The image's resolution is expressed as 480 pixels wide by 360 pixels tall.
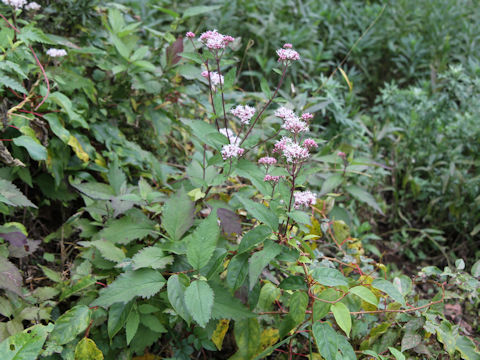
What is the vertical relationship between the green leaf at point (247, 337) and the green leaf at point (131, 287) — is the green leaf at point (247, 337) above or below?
below

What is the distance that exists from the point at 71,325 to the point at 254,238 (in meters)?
0.63

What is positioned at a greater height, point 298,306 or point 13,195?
point 13,195

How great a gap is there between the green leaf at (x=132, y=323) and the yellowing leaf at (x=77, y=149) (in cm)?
73

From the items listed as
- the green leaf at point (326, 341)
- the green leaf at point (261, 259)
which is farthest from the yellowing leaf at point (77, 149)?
the green leaf at point (326, 341)

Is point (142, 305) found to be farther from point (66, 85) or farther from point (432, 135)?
point (432, 135)

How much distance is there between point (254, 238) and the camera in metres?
1.24

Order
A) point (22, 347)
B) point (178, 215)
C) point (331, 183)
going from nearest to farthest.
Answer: point (22, 347) → point (178, 215) → point (331, 183)

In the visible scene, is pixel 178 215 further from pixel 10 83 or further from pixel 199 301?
pixel 10 83

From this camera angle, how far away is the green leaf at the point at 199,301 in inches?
43.2

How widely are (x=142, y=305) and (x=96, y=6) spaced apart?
1622 mm

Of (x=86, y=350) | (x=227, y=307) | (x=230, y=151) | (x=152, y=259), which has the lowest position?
(x=86, y=350)

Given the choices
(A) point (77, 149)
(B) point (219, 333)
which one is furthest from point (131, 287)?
(A) point (77, 149)

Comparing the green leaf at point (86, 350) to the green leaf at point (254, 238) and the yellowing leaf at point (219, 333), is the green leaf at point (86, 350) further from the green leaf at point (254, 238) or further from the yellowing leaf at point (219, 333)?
the green leaf at point (254, 238)

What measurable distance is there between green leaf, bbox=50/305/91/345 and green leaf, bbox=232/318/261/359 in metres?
0.50
